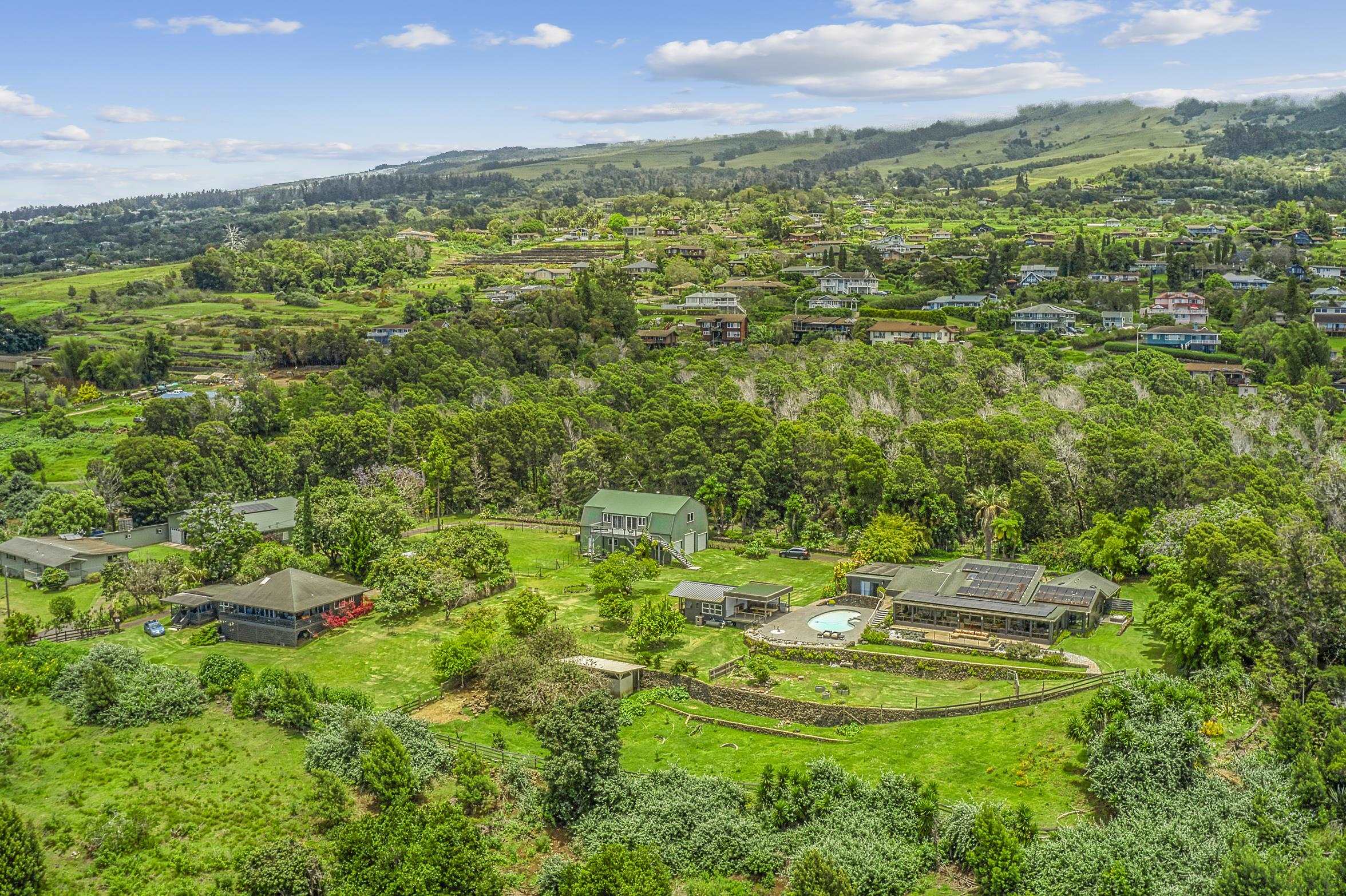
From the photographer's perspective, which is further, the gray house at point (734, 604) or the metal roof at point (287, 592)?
the gray house at point (734, 604)

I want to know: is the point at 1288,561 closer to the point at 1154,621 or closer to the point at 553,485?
the point at 1154,621

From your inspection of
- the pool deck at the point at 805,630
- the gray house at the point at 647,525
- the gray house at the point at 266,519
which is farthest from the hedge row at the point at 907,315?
the gray house at the point at 266,519

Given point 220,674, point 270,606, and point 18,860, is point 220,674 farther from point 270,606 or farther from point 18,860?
point 18,860

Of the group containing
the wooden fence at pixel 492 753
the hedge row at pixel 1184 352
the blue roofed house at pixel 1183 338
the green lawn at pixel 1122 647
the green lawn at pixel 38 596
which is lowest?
the wooden fence at pixel 492 753

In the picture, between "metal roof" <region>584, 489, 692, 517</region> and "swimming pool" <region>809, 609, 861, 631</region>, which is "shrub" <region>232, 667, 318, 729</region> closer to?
"swimming pool" <region>809, 609, 861, 631</region>

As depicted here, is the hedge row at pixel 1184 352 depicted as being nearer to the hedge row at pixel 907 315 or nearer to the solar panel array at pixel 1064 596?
the hedge row at pixel 907 315

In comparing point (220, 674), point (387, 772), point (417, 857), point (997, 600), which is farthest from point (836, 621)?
point (220, 674)

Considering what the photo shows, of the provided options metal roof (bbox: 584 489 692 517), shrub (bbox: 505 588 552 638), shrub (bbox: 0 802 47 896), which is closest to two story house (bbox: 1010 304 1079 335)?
metal roof (bbox: 584 489 692 517)
